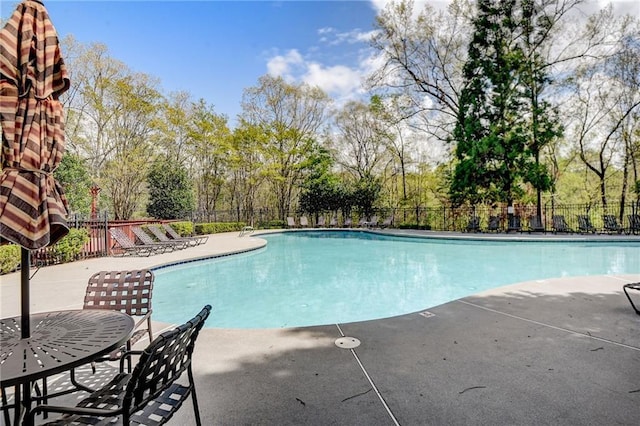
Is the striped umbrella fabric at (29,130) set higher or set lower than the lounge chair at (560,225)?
higher

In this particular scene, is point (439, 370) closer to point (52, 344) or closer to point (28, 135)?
point (52, 344)

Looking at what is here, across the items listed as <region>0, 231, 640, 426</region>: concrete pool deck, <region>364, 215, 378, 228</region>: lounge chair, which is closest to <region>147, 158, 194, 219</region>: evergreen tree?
<region>364, 215, 378, 228</region>: lounge chair

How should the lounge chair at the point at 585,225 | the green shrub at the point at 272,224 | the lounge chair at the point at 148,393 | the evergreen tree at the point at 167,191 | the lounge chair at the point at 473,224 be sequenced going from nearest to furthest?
1. the lounge chair at the point at 148,393
2. the lounge chair at the point at 585,225
3. the lounge chair at the point at 473,224
4. the evergreen tree at the point at 167,191
5. the green shrub at the point at 272,224

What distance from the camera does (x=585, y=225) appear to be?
532 inches

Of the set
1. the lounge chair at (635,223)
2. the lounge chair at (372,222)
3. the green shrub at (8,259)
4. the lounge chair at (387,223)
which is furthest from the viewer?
the lounge chair at (372,222)

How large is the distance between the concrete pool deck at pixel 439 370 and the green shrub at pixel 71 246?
4.59 meters

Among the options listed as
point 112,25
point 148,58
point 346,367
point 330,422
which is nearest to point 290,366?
point 346,367

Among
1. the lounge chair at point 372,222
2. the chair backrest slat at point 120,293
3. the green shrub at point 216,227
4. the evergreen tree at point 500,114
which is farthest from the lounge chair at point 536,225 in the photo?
the chair backrest slat at point 120,293

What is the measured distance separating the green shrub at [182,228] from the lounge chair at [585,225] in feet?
54.2

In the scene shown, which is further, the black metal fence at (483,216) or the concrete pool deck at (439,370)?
the black metal fence at (483,216)

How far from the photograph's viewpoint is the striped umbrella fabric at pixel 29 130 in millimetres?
1528

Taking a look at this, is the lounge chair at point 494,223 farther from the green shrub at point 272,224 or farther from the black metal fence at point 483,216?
the green shrub at point 272,224

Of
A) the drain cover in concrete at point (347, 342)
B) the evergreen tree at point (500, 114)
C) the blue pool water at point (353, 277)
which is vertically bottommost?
the blue pool water at point (353, 277)

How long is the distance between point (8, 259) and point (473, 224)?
15.9m
